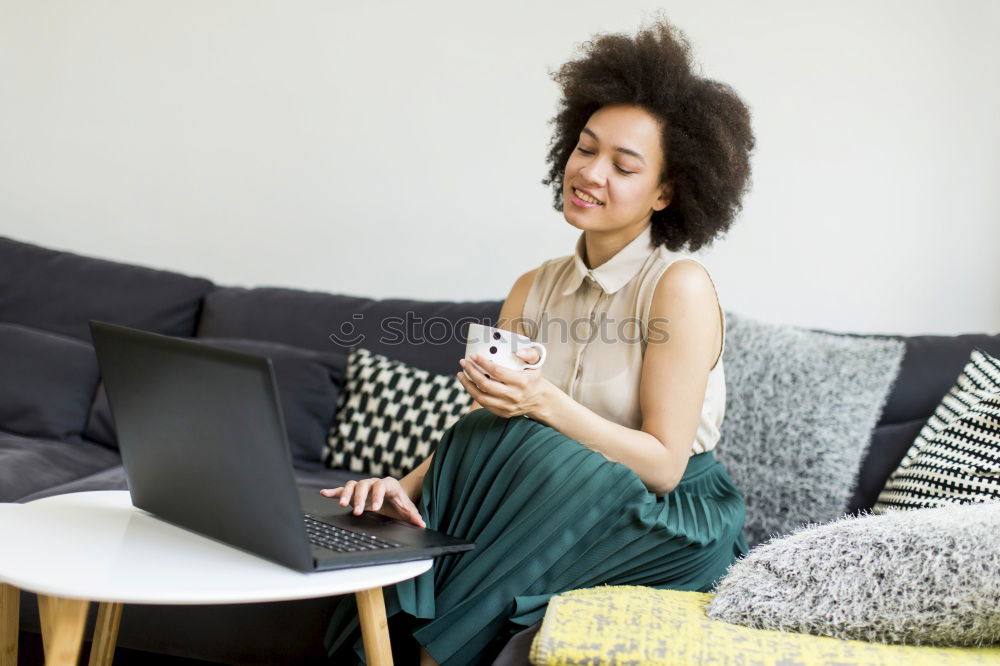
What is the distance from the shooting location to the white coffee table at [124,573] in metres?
0.98

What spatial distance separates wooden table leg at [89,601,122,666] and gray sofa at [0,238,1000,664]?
0.30 meters

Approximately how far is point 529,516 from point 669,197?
76 centimetres

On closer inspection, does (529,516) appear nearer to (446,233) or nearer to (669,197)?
(669,197)

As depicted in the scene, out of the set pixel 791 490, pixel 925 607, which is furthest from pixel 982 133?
pixel 925 607

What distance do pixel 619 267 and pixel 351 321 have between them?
90cm

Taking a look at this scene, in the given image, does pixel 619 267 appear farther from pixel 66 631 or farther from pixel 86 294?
pixel 86 294

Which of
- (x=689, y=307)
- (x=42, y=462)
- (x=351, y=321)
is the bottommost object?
(x=42, y=462)

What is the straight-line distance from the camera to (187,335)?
2.62 m

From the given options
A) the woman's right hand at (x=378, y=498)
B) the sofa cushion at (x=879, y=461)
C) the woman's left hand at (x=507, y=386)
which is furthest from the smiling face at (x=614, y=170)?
the sofa cushion at (x=879, y=461)

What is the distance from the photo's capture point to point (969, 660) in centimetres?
117

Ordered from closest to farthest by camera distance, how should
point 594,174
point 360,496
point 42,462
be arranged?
point 360,496 → point 594,174 → point 42,462

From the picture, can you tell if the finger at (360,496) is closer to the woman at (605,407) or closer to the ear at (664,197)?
the woman at (605,407)

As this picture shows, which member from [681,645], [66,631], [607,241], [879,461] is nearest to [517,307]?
[607,241]

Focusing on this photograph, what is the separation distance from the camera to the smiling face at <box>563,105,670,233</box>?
1.75 meters
